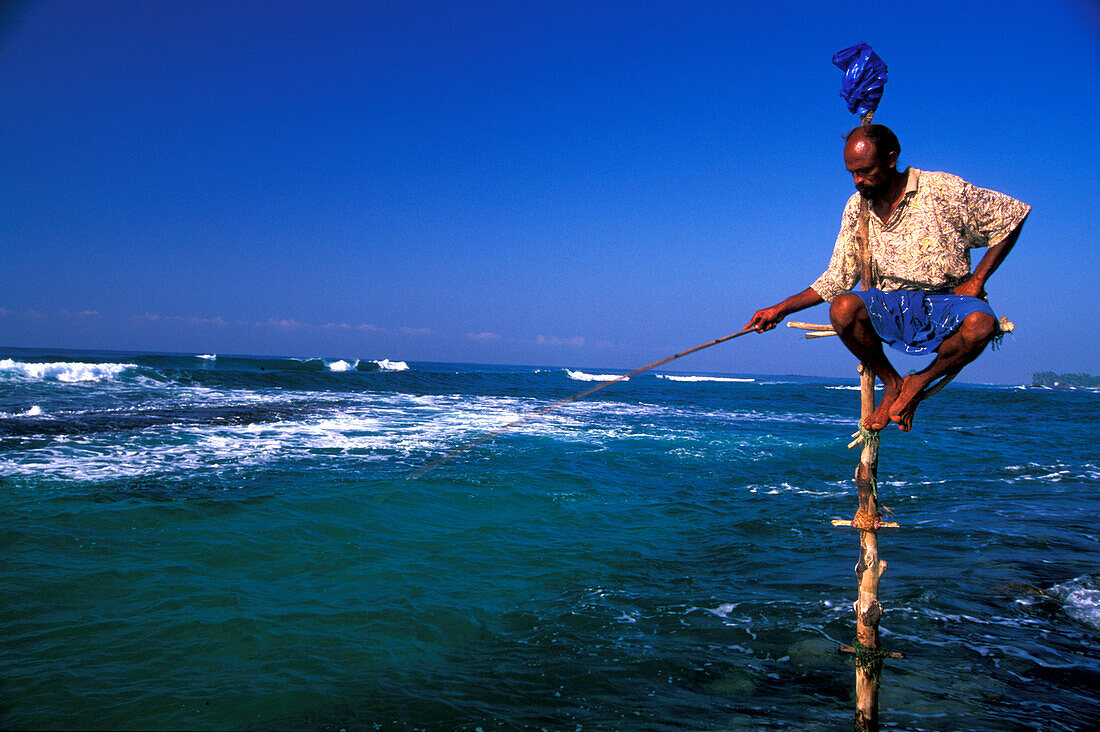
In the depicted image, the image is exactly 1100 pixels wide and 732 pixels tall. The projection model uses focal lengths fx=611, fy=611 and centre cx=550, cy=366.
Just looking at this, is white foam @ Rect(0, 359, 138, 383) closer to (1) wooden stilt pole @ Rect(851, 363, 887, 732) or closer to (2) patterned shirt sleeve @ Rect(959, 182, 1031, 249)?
(1) wooden stilt pole @ Rect(851, 363, 887, 732)

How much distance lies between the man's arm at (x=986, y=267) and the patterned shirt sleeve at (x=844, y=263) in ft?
1.37

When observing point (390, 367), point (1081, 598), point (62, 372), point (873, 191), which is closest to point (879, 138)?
point (873, 191)

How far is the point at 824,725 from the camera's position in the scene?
10.9ft

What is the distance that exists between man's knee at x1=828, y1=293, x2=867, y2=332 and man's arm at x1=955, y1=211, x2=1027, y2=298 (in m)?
0.39

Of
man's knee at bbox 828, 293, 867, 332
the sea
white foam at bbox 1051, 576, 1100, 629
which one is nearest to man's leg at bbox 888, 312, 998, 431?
man's knee at bbox 828, 293, 867, 332

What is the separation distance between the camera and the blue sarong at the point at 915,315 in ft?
7.53

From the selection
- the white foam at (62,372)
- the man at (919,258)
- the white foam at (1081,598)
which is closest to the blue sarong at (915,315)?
the man at (919,258)

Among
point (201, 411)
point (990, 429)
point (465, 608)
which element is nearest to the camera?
point (465, 608)

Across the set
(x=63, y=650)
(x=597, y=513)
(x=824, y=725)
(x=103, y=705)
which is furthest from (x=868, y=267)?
(x=597, y=513)

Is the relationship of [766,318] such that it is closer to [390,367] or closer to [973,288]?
[973,288]

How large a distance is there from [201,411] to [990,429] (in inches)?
886

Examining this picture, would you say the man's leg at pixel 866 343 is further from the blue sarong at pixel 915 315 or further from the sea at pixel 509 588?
the sea at pixel 509 588

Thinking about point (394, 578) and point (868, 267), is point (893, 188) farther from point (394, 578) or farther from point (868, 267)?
point (394, 578)

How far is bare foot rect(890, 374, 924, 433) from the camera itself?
240 cm
